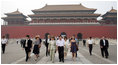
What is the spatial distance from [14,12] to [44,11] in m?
6.94

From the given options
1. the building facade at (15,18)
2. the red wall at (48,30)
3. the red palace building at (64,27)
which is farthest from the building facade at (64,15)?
the building facade at (15,18)

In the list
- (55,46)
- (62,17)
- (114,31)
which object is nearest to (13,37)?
(62,17)

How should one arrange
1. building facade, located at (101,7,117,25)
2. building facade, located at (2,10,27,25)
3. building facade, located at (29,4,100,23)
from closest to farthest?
building facade, located at (29,4,100,23) < building facade, located at (101,7,117,25) < building facade, located at (2,10,27,25)

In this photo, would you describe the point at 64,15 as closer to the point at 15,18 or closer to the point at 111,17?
the point at 111,17

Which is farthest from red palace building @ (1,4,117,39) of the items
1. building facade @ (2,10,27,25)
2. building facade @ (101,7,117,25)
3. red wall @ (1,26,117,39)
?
building facade @ (101,7,117,25)

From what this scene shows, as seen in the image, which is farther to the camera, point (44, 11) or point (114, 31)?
point (44, 11)

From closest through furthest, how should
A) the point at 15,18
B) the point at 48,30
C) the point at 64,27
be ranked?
the point at 64,27 < the point at 48,30 < the point at 15,18

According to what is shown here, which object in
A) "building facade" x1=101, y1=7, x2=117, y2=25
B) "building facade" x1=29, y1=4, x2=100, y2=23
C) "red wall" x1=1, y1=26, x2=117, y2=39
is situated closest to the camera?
"red wall" x1=1, y1=26, x2=117, y2=39

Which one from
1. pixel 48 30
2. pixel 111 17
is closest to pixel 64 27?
pixel 48 30

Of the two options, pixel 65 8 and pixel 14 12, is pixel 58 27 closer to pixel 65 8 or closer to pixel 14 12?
pixel 65 8

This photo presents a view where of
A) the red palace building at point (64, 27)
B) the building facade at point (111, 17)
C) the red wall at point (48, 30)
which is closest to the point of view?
the red palace building at point (64, 27)

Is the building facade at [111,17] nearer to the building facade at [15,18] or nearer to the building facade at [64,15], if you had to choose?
the building facade at [64,15]

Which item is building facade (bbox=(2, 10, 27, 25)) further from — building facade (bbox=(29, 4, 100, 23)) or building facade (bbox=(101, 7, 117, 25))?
building facade (bbox=(101, 7, 117, 25))

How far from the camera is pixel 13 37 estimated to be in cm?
2967
